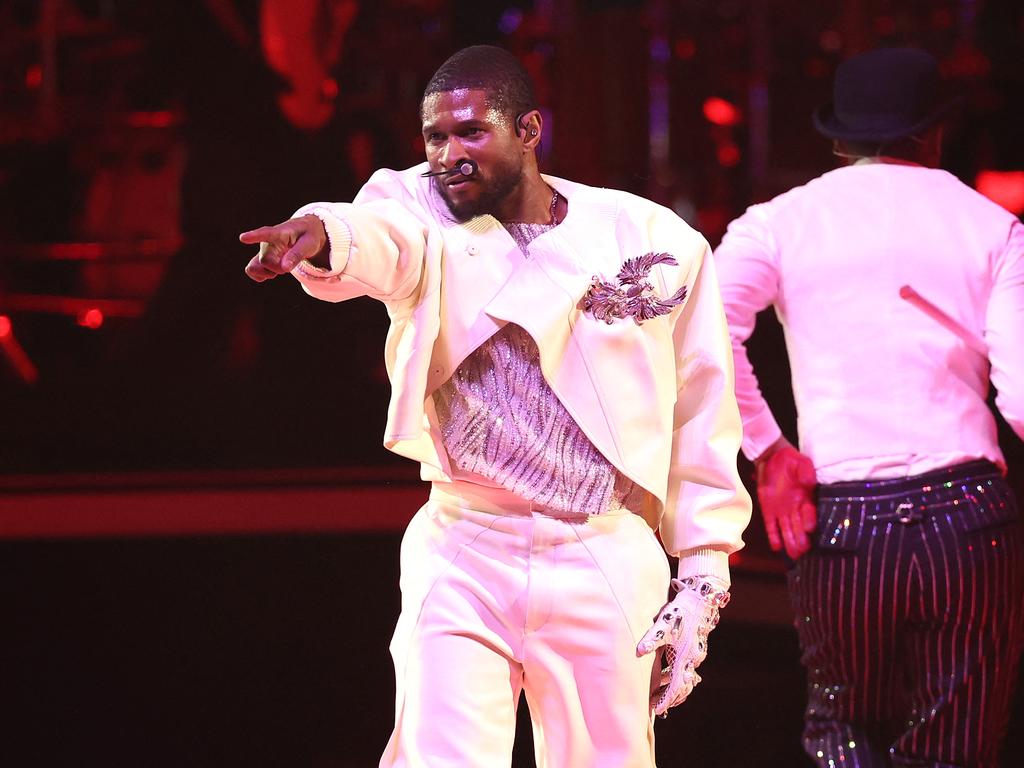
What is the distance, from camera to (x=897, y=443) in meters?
3.00

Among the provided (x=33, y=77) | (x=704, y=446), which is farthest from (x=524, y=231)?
(x=33, y=77)

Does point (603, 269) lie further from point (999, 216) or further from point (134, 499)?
point (134, 499)

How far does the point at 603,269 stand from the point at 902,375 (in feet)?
3.02

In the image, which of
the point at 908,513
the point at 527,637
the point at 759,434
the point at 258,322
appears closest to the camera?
the point at 527,637

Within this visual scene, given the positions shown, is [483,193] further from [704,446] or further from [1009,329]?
[1009,329]

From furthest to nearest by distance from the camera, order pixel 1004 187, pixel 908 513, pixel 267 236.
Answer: pixel 1004 187, pixel 908 513, pixel 267 236

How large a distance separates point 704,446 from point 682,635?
32 centimetres

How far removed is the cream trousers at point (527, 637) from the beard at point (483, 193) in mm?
471

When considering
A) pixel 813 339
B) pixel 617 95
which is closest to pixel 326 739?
pixel 813 339

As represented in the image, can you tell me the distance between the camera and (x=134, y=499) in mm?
5152

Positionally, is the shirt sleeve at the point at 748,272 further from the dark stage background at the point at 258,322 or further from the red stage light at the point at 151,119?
the red stage light at the point at 151,119

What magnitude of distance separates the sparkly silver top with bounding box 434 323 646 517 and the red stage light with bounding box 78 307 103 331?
169 inches

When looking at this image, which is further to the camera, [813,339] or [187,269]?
[187,269]

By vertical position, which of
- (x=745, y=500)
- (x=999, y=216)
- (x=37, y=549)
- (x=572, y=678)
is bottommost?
(x=37, y=549)
